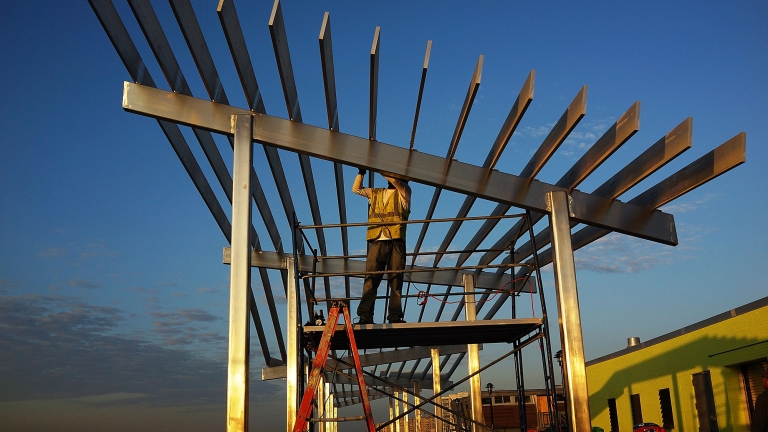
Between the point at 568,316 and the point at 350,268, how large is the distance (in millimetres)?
5854

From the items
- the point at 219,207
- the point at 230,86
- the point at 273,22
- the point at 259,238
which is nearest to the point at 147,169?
the point at 259,238

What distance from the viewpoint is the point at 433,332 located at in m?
8.50

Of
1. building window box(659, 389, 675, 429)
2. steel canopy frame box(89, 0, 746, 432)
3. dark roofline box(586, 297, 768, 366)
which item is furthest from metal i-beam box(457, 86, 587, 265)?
building window box(659, 389, 675, 429)

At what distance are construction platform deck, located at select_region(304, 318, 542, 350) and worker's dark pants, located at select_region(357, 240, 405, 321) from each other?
0.31 metres

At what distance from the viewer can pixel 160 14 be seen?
6.93 m

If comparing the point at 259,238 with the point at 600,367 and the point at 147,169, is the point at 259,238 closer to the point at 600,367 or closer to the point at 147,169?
the point at 147,169

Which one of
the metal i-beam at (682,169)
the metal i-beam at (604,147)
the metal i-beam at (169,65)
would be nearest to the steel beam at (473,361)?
the metal i-beam at (604,147)

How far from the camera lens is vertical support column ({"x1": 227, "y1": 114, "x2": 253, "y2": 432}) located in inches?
256

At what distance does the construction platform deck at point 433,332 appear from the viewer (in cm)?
809

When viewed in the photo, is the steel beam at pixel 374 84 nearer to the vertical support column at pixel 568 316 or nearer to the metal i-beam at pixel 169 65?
the metal i-beam at pixel 169 65

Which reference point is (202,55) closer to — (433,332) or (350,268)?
(433,332)

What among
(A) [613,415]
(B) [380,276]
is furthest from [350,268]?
(A) [613,415]

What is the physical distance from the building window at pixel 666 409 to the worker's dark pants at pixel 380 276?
34.3 ft

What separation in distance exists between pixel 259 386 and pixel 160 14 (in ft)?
64.2
